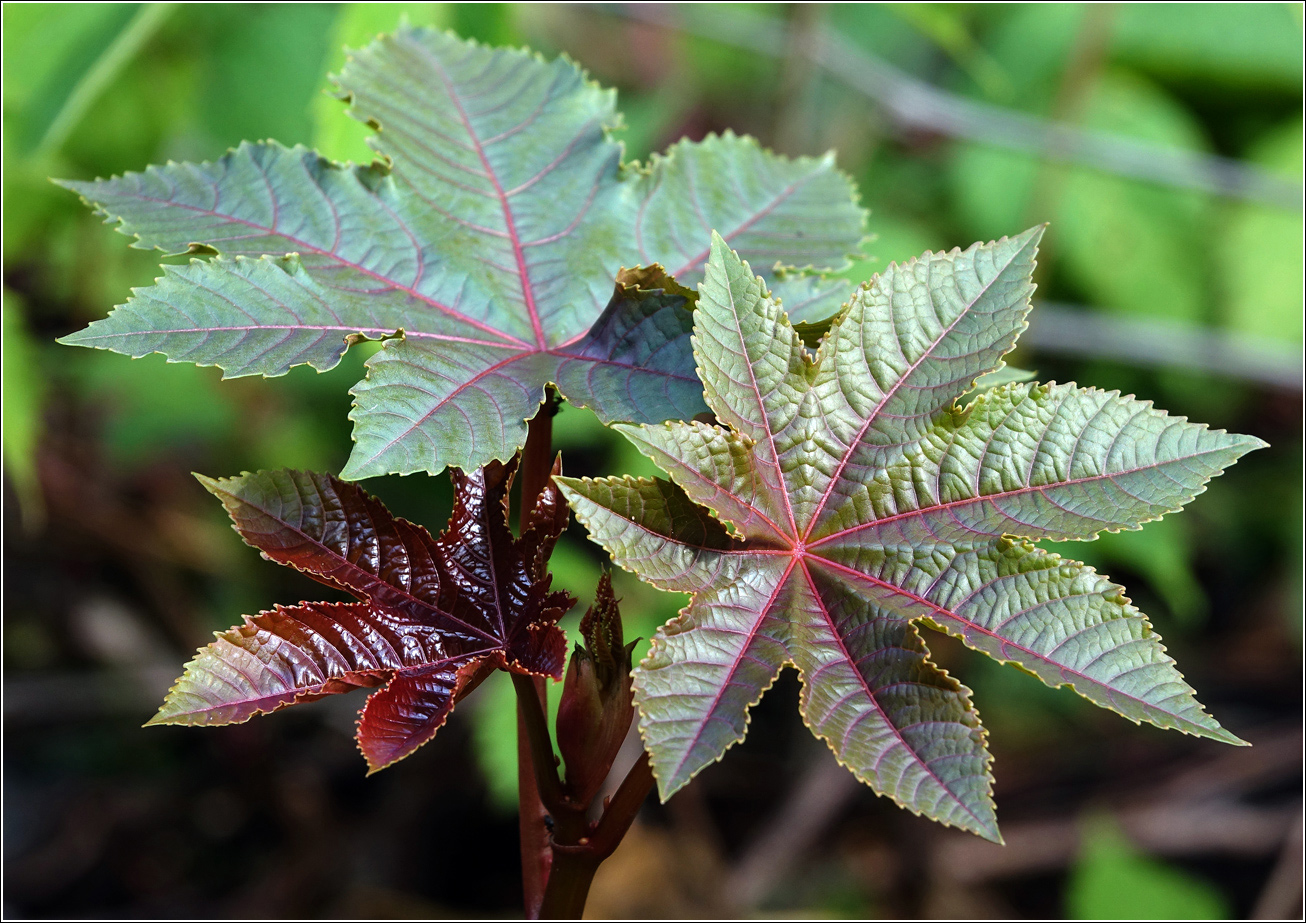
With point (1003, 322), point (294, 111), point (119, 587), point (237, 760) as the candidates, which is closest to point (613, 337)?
point (1003, 322)

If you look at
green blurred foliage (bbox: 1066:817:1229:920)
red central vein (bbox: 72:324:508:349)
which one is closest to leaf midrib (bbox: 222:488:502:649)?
red central vein (bbox: 72:324:508:349)

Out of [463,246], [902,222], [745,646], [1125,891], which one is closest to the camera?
[745,646]

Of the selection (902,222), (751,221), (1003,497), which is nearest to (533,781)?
(1003,497)

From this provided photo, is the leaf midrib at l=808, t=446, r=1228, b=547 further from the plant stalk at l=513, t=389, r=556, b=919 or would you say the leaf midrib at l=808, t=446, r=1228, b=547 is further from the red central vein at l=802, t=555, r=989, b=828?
the plant stalk at l=513, t=389, r=556, b=919

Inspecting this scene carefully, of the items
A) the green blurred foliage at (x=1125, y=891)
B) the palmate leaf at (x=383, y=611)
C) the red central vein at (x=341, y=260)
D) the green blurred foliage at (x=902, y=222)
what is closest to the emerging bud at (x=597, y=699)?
the palmate leaf at (x=383, y=611)

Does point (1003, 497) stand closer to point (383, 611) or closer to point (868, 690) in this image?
point (868, 690)

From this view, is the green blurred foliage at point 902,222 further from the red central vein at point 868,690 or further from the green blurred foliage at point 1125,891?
the red central vein at point 868,690

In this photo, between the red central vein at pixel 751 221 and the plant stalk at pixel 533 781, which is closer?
the plant stalk at pixel 533 781

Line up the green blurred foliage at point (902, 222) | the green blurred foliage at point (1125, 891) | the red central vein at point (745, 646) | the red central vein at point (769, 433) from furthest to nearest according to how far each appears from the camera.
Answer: the green blurred foliage at point (1125, 891)
the green blurred foliage at point (902, 222)
the red central vein at point (769, 433)
the red central vein at point (745, 646)
